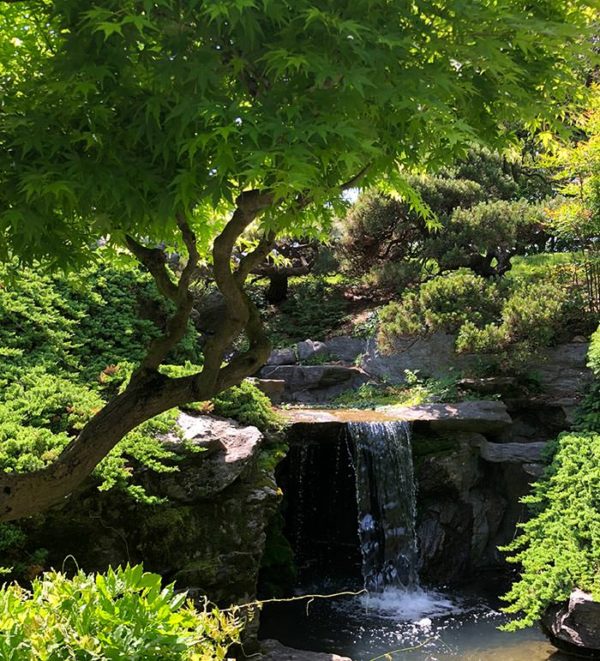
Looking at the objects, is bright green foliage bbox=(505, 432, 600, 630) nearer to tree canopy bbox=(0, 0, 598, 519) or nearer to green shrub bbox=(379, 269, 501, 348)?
green shrub bbox=(379, 269, 501, 348)

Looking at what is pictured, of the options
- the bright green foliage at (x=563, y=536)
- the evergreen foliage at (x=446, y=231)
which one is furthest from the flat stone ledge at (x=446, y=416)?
the evergreen foliage at (x=446, y=231)

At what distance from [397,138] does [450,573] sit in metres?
7.56

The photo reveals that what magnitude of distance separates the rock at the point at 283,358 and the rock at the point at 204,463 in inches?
285

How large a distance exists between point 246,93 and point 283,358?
11362mm

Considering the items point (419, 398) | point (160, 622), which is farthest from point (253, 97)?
point (419, 398)

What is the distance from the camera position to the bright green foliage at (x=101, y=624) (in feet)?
5.54

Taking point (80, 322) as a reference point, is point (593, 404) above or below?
below

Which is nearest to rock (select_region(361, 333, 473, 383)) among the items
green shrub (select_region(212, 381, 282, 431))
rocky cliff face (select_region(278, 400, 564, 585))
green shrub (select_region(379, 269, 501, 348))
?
green shrub (select_region(379, 269, 501, 348))

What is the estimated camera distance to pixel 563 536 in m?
6.28

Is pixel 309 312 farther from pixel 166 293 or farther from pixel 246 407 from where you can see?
pixel 166 293

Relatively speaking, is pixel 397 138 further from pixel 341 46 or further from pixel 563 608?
pixel 563 608

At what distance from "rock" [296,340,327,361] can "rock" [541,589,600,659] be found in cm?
841

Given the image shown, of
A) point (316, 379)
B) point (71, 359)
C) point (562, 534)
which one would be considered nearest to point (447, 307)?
point (316, 379)

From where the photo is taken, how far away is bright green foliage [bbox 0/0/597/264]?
210cm
